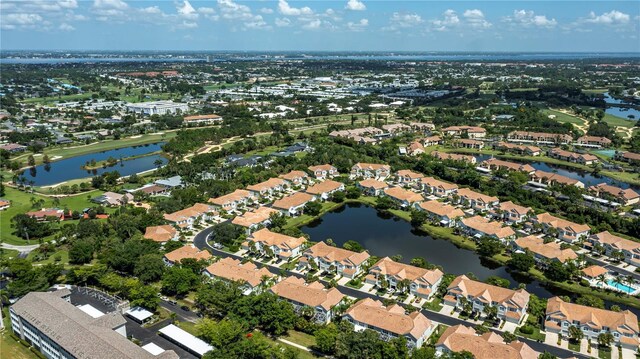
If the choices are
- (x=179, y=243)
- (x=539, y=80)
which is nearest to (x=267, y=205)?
(x=179, y=243)

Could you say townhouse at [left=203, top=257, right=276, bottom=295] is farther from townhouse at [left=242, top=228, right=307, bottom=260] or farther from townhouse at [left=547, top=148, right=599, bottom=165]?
townhouse at [left=547, top=148, right=599, bottom=165]

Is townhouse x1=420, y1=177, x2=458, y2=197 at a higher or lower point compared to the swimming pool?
higher

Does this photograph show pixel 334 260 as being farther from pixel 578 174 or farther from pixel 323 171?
pixel 578 174

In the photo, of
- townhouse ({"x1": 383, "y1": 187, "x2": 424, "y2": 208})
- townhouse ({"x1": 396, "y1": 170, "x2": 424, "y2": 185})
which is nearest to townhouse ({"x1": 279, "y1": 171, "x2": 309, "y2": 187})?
townhouse ({"x1": 383, "y1": 187, "x2": 424, "y2": 208})

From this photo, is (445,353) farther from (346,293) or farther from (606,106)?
(606,106)

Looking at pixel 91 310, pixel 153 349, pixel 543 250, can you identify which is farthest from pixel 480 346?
pixel 91 310
